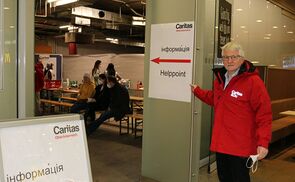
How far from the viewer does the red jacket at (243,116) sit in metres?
2.55

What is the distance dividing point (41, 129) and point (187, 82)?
178 cm

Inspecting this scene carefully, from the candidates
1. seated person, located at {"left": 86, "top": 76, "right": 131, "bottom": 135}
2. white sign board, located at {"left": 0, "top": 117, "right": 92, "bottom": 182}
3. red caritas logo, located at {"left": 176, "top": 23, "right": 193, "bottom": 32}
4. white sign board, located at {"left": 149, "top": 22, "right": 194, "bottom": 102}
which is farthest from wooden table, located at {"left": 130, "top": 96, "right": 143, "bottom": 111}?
white sign board, located at {"left": 0, "top": 117, "right": 92, "bottom": 182}

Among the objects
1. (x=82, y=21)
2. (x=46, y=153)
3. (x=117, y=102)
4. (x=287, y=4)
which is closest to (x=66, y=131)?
(x=46, y=153)

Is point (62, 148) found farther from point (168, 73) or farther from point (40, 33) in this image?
point (40, 33)

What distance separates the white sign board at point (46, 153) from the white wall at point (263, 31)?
3785 mm

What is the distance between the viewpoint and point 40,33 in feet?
48.8

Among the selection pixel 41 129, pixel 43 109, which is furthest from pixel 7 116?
pixel 43 109

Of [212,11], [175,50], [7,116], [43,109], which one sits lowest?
[43,109]

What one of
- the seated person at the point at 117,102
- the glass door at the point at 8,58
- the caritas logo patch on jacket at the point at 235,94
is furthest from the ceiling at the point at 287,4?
the glass door at the point at 8,58

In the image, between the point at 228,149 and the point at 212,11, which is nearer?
the point at 228,149

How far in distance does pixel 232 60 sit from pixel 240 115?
44 centimetres

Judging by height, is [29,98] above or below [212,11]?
below

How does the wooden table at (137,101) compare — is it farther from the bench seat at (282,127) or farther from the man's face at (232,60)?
the man's face at (232,60)

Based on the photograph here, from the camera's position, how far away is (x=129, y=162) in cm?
495
